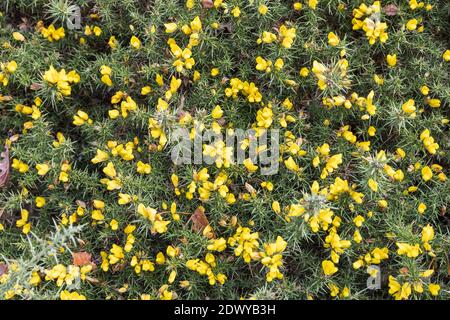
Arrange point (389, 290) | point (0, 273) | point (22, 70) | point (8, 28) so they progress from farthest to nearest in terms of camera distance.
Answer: point (8, 28)
point (22, 70)
point (0, 273)
point (389, 290)

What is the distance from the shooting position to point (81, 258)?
2.59m

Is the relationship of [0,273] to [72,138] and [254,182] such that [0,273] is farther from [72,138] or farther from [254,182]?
[254,182]

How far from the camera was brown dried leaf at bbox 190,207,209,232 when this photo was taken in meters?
2.64

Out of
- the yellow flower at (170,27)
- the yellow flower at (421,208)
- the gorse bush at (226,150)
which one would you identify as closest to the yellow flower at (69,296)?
the gorse bush at (226,150)

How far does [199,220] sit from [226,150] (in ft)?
1.33

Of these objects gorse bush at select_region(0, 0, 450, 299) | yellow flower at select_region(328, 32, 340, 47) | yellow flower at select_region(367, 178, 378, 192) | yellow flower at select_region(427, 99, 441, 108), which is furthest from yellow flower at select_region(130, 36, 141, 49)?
Answer: yellow flower at select_region(427, 99, 441, 108)

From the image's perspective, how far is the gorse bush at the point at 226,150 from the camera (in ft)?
8.31

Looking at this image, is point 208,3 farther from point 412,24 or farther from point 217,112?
point 412,24

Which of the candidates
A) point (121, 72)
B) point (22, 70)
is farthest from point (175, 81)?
point (22, 70)

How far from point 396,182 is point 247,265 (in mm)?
925

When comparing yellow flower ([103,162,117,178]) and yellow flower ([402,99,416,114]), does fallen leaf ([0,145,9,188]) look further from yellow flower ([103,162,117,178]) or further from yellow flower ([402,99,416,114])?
yellow flower ([402,99,416,114])

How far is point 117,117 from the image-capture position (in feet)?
9.36

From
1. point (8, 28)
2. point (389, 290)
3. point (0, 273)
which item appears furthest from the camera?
point (8, 28)

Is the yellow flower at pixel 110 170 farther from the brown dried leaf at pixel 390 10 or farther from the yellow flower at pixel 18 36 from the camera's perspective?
the brown dried leaf at pixel 390 10
